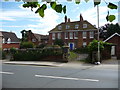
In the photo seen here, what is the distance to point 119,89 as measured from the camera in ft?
22.6

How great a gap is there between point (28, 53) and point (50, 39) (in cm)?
2107

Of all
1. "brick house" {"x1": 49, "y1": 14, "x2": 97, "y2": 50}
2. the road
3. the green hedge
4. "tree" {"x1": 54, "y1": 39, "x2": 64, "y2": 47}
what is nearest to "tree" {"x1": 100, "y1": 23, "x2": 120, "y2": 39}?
"brick house" {"x1": 49, "y1": 14, "x2": 97, "y2": 50}

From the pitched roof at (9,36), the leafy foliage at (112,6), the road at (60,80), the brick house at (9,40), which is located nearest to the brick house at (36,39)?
the brick house at (9,40)

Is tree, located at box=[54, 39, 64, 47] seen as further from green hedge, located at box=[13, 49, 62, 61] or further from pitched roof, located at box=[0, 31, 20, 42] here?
green hedge, located at box=[13, 49, 62, 61]

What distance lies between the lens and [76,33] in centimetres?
4094

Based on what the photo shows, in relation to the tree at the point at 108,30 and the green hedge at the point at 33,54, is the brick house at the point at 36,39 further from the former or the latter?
the green hedge at the point at 33,54

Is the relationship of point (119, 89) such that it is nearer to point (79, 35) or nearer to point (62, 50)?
point (62, 50)

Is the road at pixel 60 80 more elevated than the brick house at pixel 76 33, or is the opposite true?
the brick house at pixel 76 33

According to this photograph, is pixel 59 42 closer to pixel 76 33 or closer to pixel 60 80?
pixel 76 33

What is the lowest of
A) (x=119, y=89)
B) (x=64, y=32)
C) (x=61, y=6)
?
(x=119, y=89)

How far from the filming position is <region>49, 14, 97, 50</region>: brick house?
39.7 m

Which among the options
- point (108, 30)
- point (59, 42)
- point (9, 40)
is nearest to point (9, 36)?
point (9, 40)

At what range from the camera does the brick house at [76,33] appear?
39719mm

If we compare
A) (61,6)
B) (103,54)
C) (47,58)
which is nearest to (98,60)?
(103,54)
